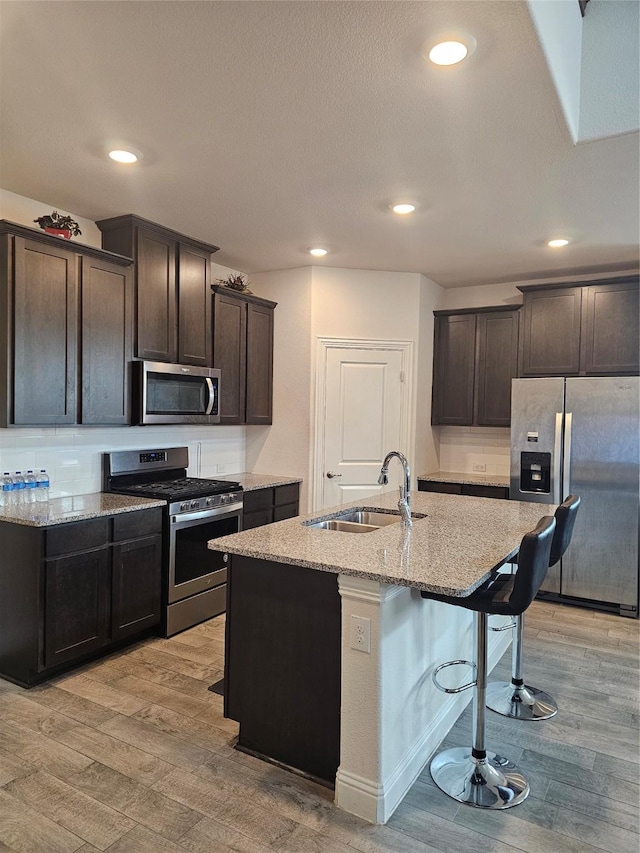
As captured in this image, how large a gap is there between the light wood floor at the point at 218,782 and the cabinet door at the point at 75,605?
0.18m

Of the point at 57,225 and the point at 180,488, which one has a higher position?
the point at 57,225

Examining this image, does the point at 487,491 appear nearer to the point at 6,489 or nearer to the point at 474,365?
the point at 474,365

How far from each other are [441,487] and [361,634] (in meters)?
3.07

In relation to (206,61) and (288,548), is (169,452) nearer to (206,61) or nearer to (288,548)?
(288,548)

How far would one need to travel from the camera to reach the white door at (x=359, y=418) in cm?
494

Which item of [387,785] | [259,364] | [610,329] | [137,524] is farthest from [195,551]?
[610,329]

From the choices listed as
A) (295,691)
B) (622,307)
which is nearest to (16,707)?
(295,691)

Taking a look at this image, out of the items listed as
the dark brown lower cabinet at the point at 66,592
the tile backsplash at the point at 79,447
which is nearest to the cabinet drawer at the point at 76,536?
the dark brown lower cabinet at the point at 66,592

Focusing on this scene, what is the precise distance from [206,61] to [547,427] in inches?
138

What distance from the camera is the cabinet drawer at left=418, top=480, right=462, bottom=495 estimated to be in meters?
4.84

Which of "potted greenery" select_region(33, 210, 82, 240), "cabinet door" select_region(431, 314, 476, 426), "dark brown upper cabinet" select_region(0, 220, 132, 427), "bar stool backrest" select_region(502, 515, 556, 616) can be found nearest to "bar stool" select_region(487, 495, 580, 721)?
"bar stool backrest" select_region(502, 515, 556, 616)

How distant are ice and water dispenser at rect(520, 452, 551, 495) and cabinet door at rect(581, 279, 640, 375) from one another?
2.59 feet

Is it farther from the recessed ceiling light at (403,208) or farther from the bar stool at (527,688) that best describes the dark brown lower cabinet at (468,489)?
the recessed ceiling light at (403,208)

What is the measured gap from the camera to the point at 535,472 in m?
4.46
